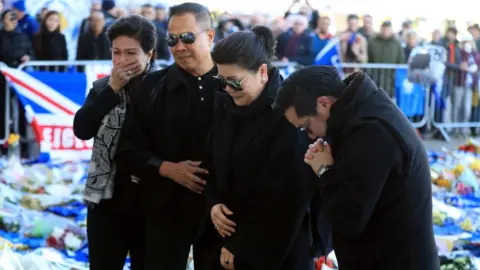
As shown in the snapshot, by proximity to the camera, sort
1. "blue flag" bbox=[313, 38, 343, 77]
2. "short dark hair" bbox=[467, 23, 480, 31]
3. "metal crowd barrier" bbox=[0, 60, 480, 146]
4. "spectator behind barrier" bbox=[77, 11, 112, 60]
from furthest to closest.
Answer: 1. "short dark hair" bbox=[467, 23, 480, 31]
2. "blue flag" bbox=[313, 38, 343, 77]
3. "spectator behind barrier" bbox=[77, 11, 112, 60]
4. "metal crowd barrier" bbox=[0, 60, 480, 146]

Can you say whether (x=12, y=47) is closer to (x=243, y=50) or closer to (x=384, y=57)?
(x=384, y=57)

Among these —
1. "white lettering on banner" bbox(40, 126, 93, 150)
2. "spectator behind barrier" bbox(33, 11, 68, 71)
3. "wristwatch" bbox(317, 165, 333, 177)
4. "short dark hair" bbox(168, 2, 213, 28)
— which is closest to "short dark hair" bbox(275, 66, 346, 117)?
"wristwatch" bbox(317, 165, 333, 177)

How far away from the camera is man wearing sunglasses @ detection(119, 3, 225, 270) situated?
3.99 metres

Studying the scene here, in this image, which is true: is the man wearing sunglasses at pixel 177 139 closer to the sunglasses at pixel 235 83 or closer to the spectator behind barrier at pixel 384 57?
the sunglasses at pixel 235 83

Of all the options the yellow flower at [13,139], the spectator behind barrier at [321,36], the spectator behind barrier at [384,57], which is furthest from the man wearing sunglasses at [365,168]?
the spectator behind barrier at [384,57]

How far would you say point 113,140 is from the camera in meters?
4.18

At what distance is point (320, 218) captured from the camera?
147 inches

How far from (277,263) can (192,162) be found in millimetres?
685

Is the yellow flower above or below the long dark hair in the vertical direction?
below

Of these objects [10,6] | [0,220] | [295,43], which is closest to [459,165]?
[295,43]

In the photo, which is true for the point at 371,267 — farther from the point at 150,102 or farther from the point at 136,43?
the point at 136,43

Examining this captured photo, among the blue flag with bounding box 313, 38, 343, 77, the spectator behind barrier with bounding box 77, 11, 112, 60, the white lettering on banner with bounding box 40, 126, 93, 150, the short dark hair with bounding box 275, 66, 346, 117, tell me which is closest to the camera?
the short dark hair with bounding box 275, 66, 346, 117

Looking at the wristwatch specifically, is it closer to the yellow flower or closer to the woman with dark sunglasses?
the woman with dark sunglasses

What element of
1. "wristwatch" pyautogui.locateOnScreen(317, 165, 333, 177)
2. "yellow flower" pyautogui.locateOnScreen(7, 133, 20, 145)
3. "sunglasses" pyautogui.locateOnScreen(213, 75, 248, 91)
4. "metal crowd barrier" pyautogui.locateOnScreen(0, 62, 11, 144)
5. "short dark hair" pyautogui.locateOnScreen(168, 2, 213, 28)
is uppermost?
"short dark hair" pyautogui.locateOnScreen(168, 2, 213, 28)
